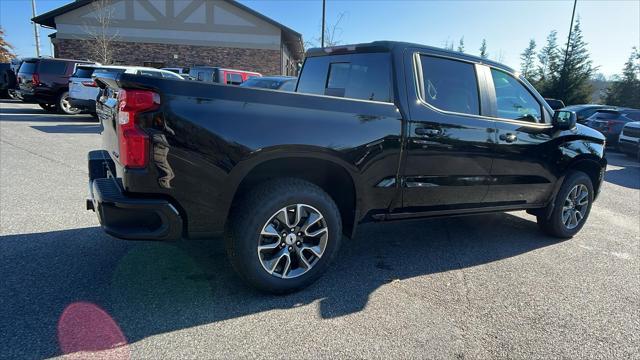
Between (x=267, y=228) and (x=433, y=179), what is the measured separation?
1603 millimetres

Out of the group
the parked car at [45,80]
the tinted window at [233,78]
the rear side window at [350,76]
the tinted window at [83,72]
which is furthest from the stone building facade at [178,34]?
the rear side window at [350,76]

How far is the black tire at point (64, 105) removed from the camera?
1455cm

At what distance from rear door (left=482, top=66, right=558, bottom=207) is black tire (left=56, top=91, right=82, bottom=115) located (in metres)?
14.8

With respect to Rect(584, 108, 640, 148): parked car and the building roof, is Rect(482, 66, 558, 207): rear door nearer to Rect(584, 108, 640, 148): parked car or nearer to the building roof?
Rect(584, 108, 640, 148): parked car

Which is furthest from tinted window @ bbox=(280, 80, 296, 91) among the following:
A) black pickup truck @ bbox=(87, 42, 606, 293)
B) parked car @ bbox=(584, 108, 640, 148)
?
parked car @ bbox=(584, 108, 640, 148)

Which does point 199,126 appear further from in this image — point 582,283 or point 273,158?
point 582,283

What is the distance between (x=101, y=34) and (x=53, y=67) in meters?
15.3

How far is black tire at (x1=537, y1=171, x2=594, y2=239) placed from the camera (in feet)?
16.1

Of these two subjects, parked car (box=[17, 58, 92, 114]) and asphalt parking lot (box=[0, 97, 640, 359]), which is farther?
parked car (box=[17, 58, 92, 114])

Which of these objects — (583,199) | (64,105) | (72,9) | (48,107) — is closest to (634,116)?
(583,199)

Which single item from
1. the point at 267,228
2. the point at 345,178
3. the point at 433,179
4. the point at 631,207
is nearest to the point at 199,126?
the point at 267,228

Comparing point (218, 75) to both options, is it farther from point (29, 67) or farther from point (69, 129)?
point (69, 129)

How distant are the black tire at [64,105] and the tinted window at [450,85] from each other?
14.6 meters

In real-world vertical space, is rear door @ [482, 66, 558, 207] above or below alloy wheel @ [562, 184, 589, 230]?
above
